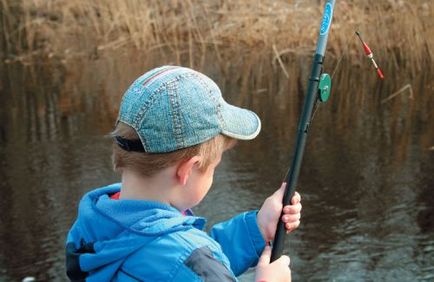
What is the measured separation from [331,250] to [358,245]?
8.0 inches

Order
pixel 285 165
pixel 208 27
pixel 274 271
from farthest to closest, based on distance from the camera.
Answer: pixel 208 27
pixel 285 165
pixel 274 271

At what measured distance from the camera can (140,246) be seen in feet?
5.07

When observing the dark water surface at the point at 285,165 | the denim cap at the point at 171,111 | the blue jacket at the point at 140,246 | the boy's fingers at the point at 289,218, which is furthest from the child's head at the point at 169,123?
the dark water surface at the point at 285,165

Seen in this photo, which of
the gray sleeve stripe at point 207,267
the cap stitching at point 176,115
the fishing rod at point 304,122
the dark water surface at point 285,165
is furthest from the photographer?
the dark water surface at point 285,165

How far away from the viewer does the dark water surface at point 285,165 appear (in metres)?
4.69

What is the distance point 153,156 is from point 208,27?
31.3 ft

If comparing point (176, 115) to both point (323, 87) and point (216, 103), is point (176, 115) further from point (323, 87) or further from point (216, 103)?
point (323, 87)

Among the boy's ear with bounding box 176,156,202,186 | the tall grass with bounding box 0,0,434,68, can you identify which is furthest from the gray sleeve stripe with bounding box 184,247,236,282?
the tall grass with bounding box 0,0,434,68

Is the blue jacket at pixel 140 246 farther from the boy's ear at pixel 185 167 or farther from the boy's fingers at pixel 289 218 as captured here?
the boy's fingers at pixel 289 218

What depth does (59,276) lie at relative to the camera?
4.45 metres

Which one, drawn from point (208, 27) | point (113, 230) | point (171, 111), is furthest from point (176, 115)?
point (208, 27)

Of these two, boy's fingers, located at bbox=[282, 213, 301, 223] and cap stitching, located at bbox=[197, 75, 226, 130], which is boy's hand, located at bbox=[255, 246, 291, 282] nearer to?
boy's fingers, located at bbox=[282, 213, 301, 223]

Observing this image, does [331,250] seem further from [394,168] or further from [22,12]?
[22,12]

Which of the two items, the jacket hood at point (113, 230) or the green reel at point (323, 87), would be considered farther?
the green reel at point (323, 87)
